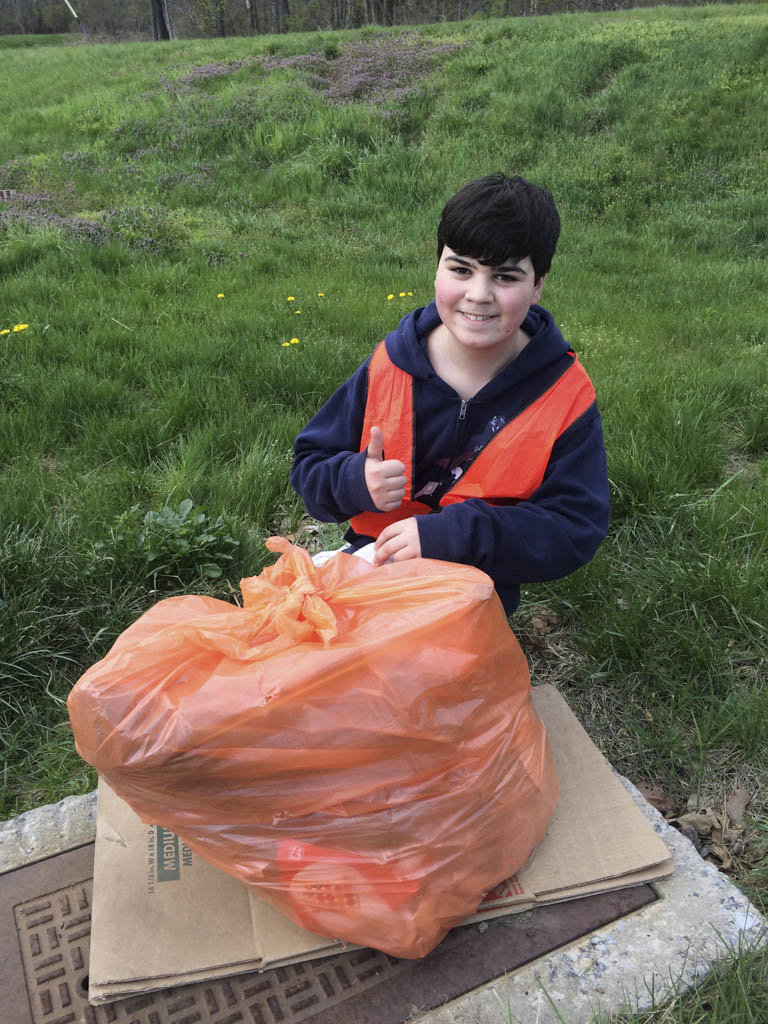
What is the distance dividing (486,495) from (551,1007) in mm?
1028

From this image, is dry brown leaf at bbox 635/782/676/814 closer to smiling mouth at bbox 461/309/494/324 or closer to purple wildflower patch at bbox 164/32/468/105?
smiling mouth at bbox 461/309/494/324

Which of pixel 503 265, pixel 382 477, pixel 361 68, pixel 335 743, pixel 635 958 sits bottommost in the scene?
pixel 635 958

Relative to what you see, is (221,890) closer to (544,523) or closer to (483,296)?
(544,523)

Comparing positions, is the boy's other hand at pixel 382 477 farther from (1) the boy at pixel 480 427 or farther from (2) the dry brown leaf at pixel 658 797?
(2) the dry brown leaf at pixel 658 797

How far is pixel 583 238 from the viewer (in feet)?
20.1

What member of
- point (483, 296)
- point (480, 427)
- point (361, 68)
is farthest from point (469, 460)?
point (361, 68)

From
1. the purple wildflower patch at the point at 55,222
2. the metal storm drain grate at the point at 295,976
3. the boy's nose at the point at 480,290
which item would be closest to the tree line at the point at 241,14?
the purple wildflower patch at the point at 55,222

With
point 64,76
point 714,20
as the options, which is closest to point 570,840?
point 714,20

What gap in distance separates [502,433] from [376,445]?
30 cm

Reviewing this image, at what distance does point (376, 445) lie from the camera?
5.45 feet

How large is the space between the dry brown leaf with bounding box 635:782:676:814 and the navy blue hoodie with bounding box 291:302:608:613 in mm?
593

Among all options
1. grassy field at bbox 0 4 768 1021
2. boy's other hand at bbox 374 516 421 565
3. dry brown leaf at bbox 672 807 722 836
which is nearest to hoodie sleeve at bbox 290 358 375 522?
boy's other hand at bbox 374 516 421 565

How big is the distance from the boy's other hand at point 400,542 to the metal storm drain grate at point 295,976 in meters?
0.77

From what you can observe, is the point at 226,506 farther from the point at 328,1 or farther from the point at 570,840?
the point at 328,1
